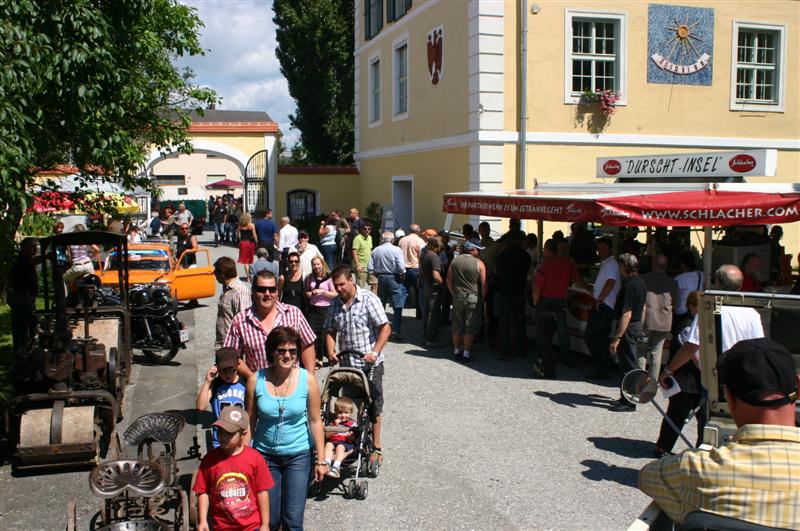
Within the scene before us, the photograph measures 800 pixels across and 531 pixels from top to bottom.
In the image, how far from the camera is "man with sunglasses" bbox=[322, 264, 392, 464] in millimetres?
7008

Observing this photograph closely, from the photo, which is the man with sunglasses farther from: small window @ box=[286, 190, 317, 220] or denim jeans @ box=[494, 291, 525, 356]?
small window @ box=[286, 190, 317, 220]

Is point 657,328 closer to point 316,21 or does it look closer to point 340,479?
point 340,479

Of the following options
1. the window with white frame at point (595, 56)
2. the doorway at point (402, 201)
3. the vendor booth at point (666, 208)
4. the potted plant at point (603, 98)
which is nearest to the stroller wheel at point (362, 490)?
the vendor booth at point (666, 208)

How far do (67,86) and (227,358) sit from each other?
10.2 ft

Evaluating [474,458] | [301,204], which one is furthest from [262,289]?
[301,204]

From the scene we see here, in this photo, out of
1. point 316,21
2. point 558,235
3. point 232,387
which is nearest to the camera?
point 232,387

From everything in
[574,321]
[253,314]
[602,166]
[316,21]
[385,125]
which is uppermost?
[316,21]

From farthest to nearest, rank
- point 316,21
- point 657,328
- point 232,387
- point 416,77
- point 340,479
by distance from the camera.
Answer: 1. point 316,21
2. point 416,77
3. point 657,328
4. point 340,479
5. point 232,387

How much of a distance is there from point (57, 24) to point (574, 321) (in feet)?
24.7

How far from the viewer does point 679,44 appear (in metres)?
18.7

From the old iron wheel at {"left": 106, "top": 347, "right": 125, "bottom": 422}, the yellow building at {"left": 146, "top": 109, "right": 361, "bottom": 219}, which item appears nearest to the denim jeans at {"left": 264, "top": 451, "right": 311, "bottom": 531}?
the old iron wheel at {"left": 106, "top": 347, "right": 125, "bottom": 422}

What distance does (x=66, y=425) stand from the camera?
731 cm

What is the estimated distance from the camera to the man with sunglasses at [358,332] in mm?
7008

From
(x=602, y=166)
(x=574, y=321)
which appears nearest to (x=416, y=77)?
(x=602, y=166)
